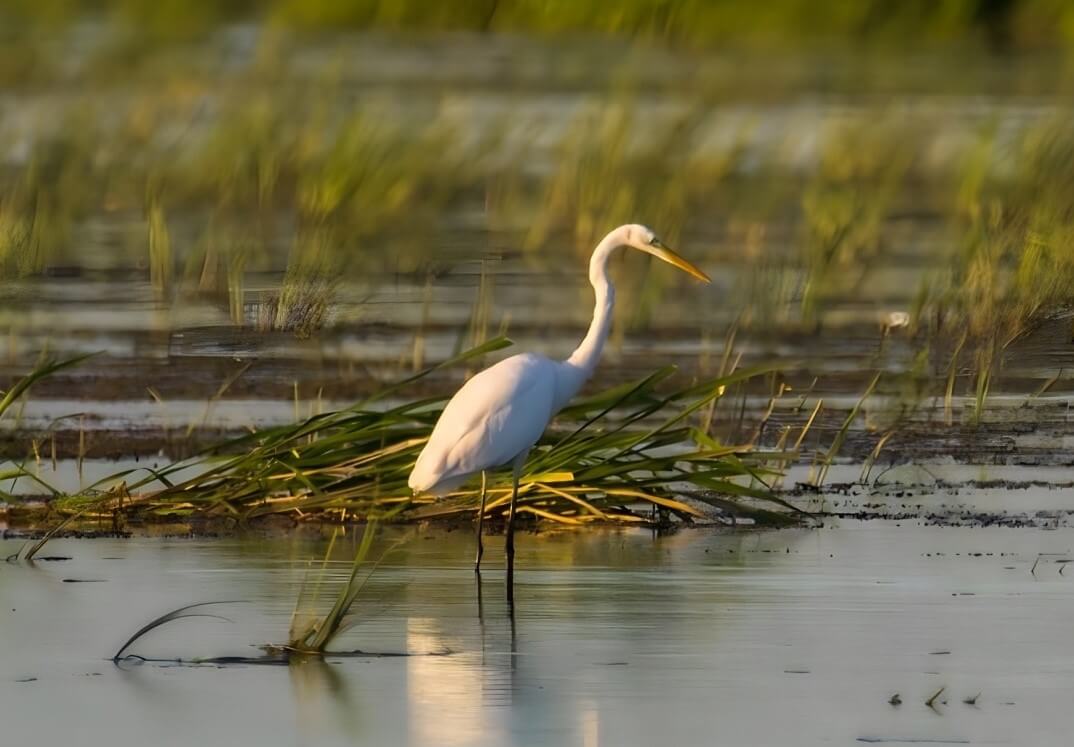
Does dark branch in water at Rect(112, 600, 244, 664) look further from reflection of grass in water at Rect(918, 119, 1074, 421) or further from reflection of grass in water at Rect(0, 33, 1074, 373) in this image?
reflection of grass in water at Rect(0, 33, 1074, 373)

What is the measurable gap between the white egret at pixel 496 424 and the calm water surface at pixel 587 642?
10.0 inches

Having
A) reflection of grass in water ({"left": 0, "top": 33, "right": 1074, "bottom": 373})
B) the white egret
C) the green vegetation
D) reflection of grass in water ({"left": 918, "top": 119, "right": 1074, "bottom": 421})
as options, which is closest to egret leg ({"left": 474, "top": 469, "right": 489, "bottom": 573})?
the white egret

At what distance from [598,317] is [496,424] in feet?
2.57

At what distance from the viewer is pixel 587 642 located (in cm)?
579

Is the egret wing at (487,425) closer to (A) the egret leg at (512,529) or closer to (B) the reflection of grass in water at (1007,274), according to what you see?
(A) the egret leg at (512,529)

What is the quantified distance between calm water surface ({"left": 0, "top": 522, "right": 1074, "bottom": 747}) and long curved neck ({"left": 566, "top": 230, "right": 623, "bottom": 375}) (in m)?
0.53

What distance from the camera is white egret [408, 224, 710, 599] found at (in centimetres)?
688

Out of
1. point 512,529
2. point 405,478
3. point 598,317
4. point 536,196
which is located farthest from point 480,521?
point 536,196

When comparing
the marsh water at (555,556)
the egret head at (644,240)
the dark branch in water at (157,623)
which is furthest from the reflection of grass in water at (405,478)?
the dark branch in water at (157,623)

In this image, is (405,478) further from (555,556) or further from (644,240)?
(644,240)

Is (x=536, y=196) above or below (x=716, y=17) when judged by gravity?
below

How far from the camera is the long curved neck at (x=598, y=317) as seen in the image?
744 centimetres

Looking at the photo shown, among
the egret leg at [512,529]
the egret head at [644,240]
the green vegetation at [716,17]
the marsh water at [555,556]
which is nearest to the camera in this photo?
the marsh water at [555,556]

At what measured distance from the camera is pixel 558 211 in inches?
575
